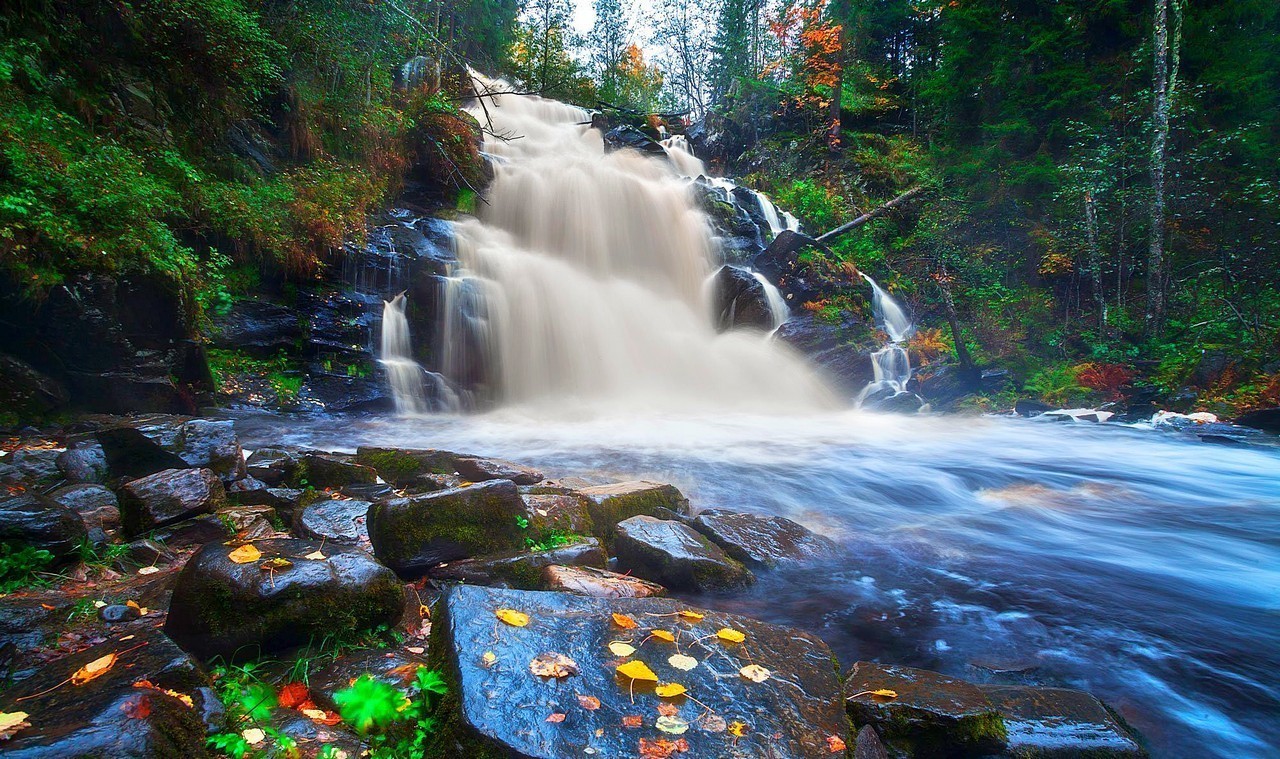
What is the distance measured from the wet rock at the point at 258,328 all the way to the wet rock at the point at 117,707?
28.3 ft

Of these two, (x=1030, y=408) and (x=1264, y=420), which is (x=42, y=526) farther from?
(x=1264, y=420)

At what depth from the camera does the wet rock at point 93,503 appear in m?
3.62

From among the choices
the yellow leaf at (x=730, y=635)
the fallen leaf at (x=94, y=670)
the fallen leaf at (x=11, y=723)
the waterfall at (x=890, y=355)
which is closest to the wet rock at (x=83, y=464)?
the fallen leaf at (x=94, y=670)

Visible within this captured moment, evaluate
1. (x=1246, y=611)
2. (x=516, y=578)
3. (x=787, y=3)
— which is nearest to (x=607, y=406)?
(x=516, y=578)

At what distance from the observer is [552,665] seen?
2.01 meters

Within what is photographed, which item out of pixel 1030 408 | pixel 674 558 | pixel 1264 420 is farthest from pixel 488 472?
pixel 1264 420

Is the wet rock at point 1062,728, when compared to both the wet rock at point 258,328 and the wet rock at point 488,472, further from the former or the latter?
the wet rock at point 258,328

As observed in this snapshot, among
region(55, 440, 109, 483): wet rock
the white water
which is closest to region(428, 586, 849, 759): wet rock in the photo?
region(55, 440, 109, 483): wet rock

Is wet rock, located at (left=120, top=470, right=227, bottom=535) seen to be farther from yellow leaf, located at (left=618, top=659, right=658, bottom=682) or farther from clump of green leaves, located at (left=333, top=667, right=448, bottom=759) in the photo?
yellow leaf, located at (left=618, top=659, right=658, bottom=682)

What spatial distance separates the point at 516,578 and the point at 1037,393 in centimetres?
1457

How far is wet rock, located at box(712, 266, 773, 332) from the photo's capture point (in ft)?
47.0

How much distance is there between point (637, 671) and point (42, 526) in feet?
11.5

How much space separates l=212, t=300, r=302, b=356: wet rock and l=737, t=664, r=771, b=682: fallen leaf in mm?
10005

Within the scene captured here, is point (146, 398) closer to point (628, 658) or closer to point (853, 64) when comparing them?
point (628, 658)
